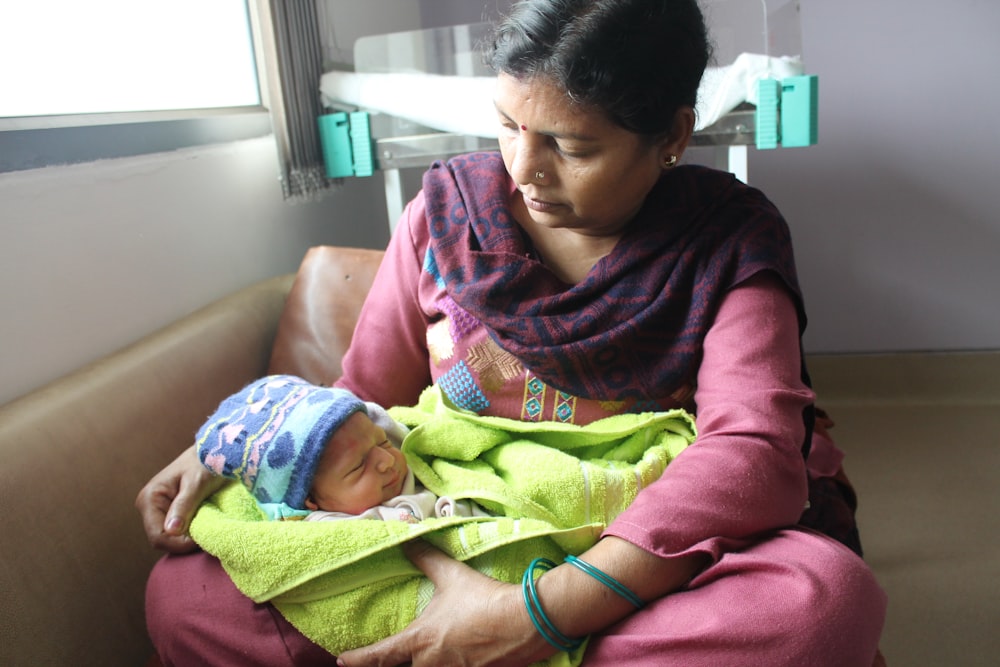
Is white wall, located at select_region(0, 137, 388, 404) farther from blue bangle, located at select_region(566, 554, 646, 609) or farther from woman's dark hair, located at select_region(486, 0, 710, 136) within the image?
blue bangle, located at select_region(566, 554, 646, 609)

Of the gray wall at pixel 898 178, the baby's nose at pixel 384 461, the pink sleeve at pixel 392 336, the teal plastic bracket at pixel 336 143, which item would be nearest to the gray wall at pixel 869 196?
the gray wall at pixel 898 178

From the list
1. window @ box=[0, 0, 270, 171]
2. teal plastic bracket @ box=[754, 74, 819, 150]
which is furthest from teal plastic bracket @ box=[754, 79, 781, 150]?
window @ box=[0, 0, 270, 171]

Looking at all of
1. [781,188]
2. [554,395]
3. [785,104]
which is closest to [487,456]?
[554,395]

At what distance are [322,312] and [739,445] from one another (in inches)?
35.6

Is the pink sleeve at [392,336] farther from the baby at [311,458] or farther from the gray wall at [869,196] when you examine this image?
the gray wall at [869,196]

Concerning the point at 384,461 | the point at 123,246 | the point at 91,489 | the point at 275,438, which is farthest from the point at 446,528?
the point at 123,246

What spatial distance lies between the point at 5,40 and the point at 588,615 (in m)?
1.26

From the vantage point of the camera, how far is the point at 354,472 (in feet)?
3.34

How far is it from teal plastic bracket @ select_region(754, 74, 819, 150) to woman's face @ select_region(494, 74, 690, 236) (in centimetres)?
62

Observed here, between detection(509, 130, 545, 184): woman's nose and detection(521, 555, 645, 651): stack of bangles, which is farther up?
detection(509, 130, 545, 184): woman's nose

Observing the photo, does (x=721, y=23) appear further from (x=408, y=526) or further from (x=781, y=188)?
(x=408, y=526)

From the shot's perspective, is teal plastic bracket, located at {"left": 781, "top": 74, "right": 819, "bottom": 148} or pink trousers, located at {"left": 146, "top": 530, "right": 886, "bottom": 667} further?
teal plastic bracket, located at {"left": 781, "top": 74, "right": 819, "bottom": 148}

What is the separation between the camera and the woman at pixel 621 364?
89cm

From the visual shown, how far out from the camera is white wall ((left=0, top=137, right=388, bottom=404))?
1185mm
